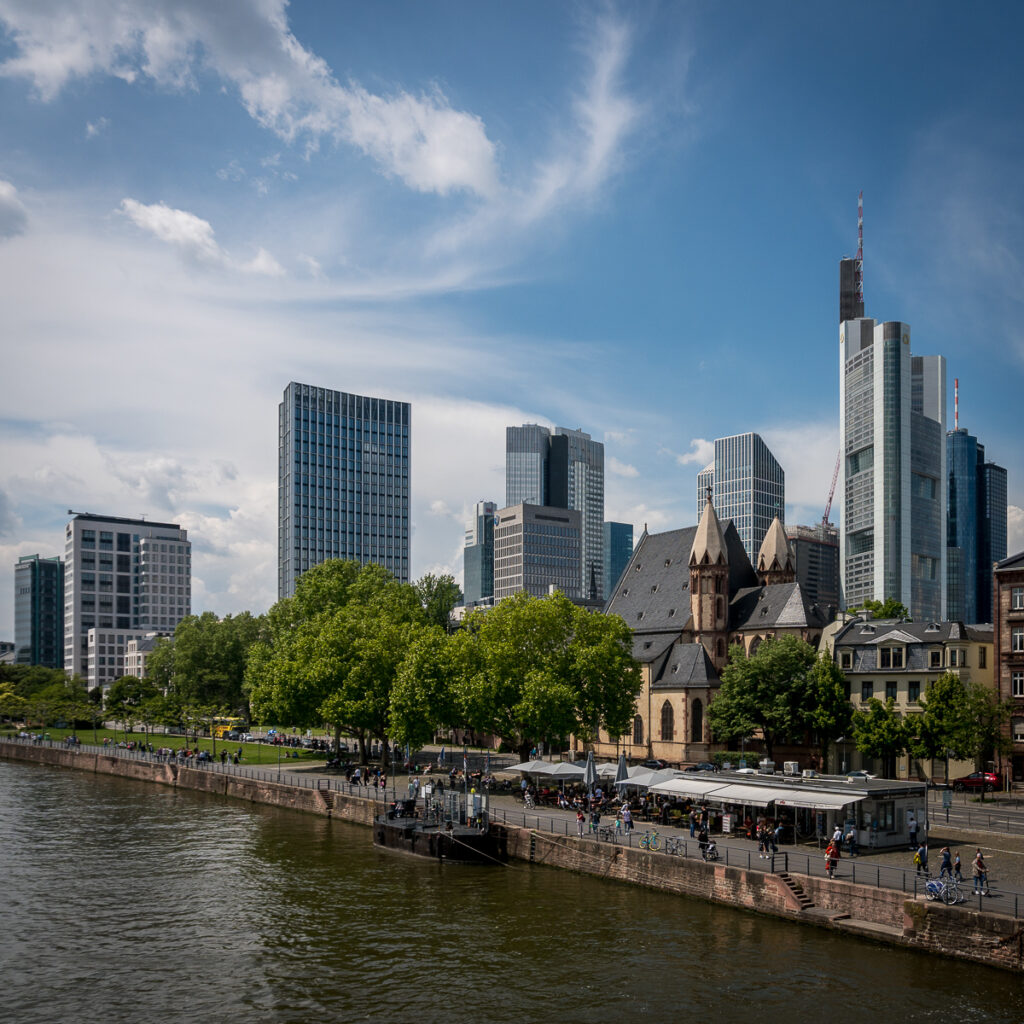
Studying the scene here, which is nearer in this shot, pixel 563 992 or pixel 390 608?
pixel 563 992

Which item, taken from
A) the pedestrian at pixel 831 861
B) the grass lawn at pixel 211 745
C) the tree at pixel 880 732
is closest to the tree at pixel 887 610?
the tree at pixel 880 732

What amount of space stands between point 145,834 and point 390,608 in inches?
1634

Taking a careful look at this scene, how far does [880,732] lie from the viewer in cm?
7550

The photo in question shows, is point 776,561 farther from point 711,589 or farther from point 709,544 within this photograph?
point 711,589

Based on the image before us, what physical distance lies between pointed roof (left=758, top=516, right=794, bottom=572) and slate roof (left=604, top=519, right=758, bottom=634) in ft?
6.37

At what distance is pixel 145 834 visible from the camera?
68750 mm

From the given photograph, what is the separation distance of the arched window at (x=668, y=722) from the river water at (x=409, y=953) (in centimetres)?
4662

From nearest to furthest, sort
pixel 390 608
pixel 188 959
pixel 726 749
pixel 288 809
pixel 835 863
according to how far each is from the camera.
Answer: pixel 188 959, pixel 835 863, pixel 288 809, pixel 726 749, pixel 390 608

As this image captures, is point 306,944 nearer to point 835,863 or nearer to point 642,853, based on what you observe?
point 642,853

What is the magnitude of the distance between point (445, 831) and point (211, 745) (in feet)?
249

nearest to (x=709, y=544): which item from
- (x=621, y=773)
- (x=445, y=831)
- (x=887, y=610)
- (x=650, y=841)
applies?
(x=887, y=610)

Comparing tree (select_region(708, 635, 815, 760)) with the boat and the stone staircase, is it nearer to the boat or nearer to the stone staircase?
the boat

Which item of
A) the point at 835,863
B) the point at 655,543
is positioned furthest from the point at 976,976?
the point at 655,543

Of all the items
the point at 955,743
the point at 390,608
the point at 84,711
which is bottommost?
the point at 84,711
